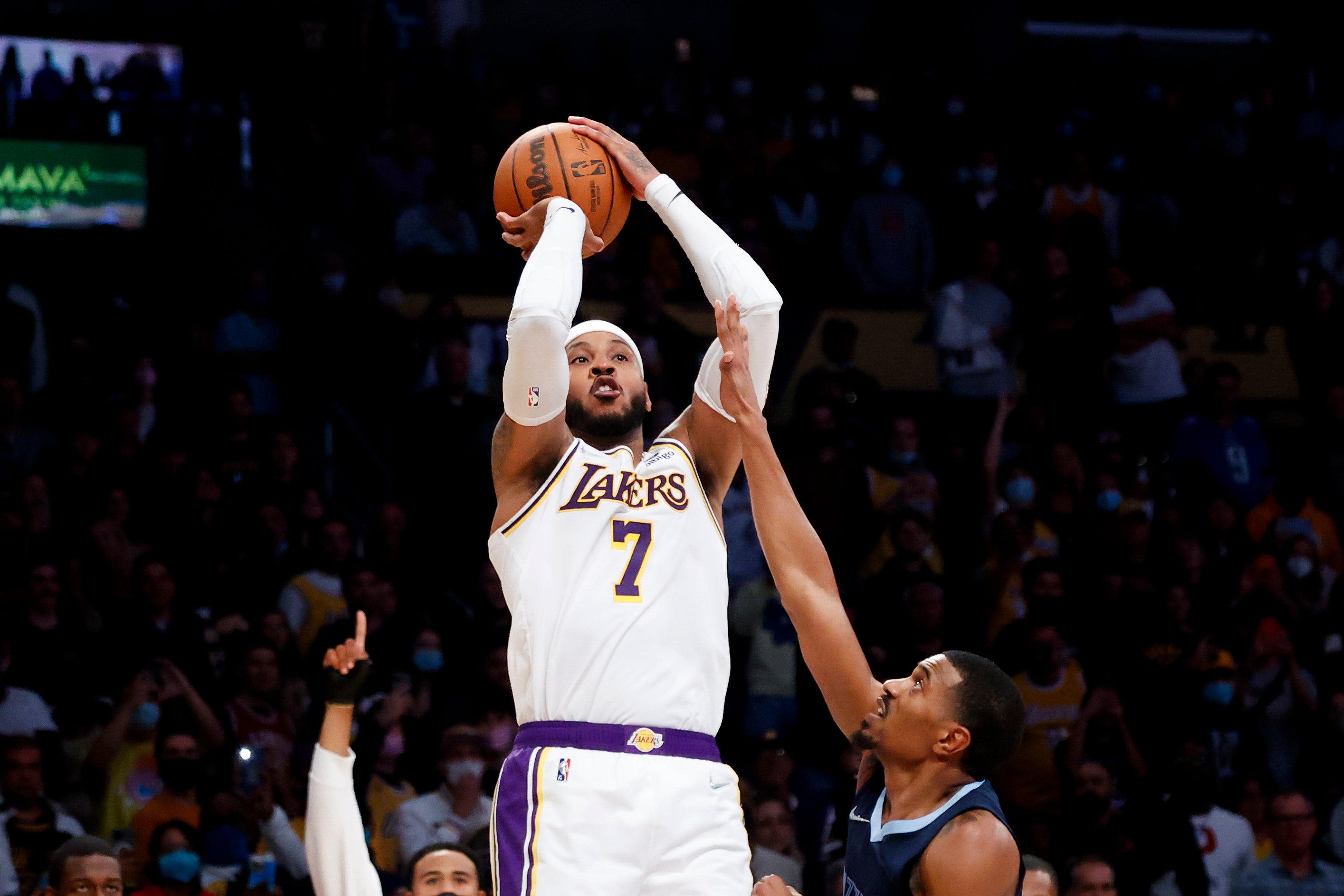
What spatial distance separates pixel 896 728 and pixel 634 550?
856mm

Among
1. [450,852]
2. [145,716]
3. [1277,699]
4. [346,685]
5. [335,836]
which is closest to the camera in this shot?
[335,836]

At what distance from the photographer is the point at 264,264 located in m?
12.3

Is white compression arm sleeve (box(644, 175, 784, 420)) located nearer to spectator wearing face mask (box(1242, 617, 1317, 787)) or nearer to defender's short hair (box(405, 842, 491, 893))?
defender's short hair (box(405, 842, 491, 893))

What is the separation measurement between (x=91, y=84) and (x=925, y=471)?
694cm

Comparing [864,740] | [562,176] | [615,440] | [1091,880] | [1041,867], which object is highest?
[562,176]

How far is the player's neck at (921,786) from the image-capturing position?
4.29 meters

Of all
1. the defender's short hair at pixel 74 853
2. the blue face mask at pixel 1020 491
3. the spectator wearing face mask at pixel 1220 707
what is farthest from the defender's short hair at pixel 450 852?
the blue face mask at pixel 1020 491

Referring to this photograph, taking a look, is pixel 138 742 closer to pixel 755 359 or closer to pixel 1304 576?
pixel 755 359

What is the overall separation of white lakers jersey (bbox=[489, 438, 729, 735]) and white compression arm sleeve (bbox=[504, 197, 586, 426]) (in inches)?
8.4

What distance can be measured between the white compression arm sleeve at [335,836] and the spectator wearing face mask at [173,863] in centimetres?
209

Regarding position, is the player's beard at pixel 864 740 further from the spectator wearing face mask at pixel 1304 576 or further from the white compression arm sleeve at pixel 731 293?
the spectator wearing face mask at pixel 1304 576

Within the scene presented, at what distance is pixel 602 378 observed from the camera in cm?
500

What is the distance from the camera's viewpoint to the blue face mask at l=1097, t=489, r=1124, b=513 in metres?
10.8

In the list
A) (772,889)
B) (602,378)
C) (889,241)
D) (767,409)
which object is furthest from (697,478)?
(889,241)
